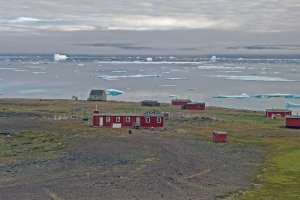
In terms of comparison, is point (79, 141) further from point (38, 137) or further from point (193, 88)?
point (193, 88)

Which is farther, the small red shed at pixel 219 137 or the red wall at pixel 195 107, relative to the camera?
the red wall at pixel 195 107

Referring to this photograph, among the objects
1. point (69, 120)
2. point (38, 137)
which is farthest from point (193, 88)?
point (38, 137)

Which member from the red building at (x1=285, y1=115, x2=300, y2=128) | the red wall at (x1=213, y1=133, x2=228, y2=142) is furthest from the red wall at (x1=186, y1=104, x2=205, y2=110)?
the red wall at (x1=213, y1=133, x2=228, y2=142)

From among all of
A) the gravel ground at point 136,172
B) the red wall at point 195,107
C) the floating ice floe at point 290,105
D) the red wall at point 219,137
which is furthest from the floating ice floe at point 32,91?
the red wall at point 219,137

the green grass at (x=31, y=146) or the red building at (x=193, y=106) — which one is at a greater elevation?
the red building at (x=193, y=106)

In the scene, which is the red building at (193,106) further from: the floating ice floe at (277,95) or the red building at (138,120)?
the floating ice floe at (277,95)

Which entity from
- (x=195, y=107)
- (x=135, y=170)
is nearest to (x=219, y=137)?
(x=135, y=170)

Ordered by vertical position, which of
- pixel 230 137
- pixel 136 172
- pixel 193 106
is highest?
pixel 193 106

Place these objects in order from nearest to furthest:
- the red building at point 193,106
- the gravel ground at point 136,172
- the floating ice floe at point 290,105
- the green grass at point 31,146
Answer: the gravel ground at point 136,172
the green grass at point 31,146
the red building at point 193,106
the floating ice floe at point 290,105

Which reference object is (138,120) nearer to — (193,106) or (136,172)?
(136,172)
